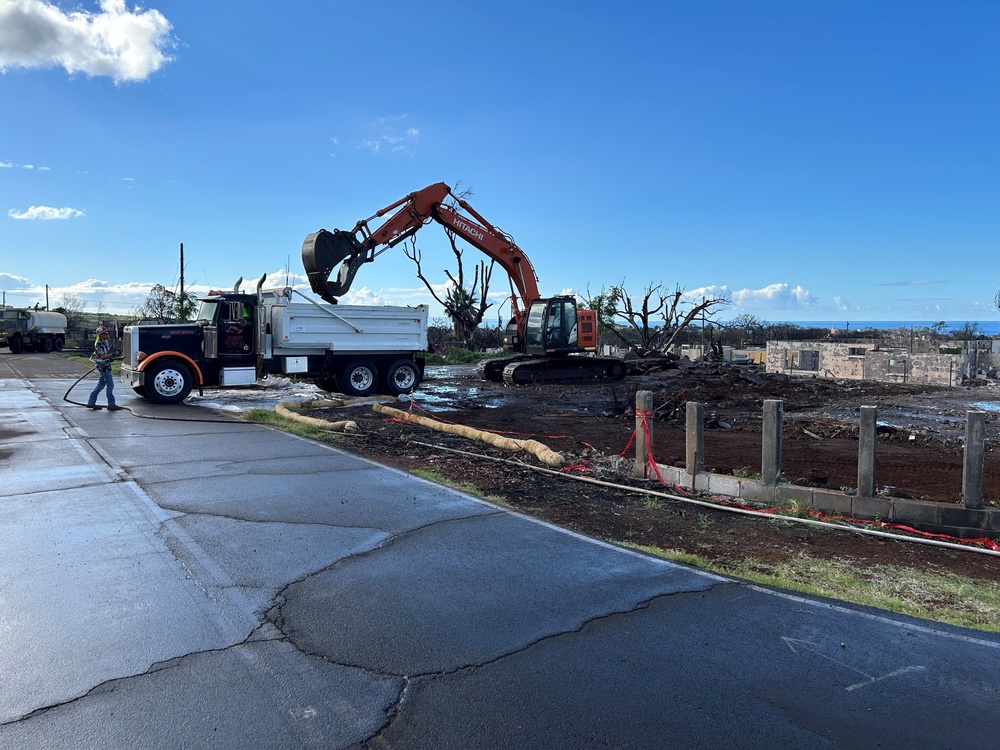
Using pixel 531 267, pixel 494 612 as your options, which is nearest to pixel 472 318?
pixel 531 267

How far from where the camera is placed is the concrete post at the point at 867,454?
24.3 ft

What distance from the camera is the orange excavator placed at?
20.8 meters

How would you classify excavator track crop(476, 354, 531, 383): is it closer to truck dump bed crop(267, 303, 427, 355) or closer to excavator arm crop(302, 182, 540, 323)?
excavator arm crop(302, 182, 540, 323)

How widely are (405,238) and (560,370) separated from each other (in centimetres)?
748

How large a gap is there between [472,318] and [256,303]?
3174cm

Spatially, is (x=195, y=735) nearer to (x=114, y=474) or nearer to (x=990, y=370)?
(x=114, y=474)

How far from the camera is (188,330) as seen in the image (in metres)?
17.2

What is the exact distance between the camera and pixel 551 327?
24562 mm

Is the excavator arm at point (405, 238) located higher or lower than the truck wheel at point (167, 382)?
higher

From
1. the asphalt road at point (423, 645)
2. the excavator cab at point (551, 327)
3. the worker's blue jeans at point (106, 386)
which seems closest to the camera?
the asphalt road at point (423, 645)

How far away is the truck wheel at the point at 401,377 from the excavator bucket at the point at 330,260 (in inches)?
94.8

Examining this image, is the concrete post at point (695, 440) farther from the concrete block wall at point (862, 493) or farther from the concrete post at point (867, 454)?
the concrete post at point (867, 454)

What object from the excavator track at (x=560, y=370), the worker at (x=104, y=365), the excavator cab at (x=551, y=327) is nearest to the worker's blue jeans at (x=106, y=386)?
the worker at (x=104, y=365)

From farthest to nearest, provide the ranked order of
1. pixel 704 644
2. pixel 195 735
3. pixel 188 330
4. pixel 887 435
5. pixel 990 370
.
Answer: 1. pixel 990 370
2. pixel 188 330
3. pixel 887 435
4. pixel 704 644
5. pixel 195 735
